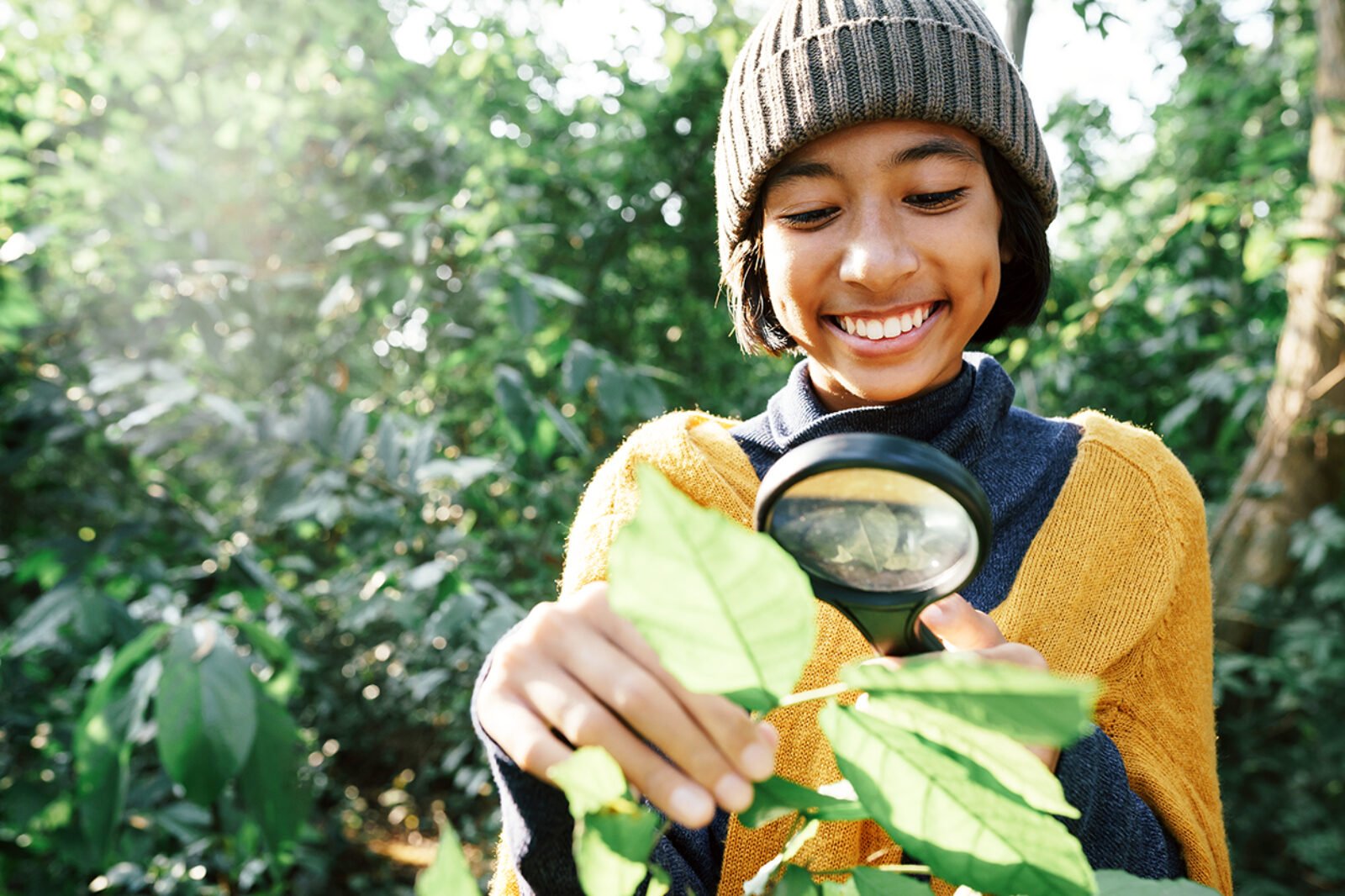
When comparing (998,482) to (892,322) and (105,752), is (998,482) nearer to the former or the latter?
(892,322)

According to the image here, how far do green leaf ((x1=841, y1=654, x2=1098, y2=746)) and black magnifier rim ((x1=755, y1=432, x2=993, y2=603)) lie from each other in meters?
0.13

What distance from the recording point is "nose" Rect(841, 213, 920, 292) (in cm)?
93

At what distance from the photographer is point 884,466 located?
1.44ft

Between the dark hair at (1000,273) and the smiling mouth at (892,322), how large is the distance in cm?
17

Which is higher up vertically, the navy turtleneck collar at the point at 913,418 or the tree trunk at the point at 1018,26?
the tree trunk at the point at 1018,26

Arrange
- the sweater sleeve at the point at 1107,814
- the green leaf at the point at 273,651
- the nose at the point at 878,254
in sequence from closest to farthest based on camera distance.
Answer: the sweater sleeve at the point at 1107,814
the nose at the point at 878,254
the green leaf at the point at 273,651

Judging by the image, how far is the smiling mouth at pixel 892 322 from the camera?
1.00m

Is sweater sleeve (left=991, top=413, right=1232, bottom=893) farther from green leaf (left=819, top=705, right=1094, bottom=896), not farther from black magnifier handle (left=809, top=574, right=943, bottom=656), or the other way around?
green leaf (left=819, top=705, right=1094, bottom=896)

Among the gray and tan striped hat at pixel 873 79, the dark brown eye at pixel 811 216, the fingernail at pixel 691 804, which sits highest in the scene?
the gray and tan striped hat at pixel 873 79

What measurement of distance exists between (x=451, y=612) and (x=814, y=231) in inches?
33.8

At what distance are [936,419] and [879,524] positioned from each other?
66 centimetres

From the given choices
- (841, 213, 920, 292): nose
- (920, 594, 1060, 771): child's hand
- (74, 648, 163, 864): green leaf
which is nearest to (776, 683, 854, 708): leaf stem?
(920, 594, 1060, 771): child's hand

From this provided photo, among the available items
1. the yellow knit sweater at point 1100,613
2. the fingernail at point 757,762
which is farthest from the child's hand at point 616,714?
the yellow knit sweater at point 1100,613

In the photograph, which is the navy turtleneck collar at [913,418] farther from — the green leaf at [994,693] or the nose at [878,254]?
the green leaf at [994,693]
